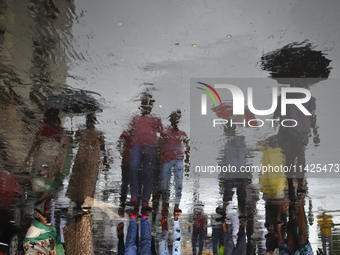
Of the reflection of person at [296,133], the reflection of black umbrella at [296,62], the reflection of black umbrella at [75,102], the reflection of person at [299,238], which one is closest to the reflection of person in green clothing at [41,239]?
the reflection of black umbrella at [75,102]

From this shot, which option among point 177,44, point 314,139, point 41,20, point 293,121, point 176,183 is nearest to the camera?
point 41,20

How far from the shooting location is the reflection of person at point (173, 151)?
5.16m

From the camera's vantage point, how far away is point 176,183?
6.55 metres

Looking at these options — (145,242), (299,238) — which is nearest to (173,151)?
(145,242)

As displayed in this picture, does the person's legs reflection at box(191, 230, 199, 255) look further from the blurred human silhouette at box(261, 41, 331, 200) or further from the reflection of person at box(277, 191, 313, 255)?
the blurred human silhouette at box(261, 41, 331, 200)

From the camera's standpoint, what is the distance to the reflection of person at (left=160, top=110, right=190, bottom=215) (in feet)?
16.9

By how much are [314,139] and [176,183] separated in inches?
89.5

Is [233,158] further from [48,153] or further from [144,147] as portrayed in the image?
[48,153]

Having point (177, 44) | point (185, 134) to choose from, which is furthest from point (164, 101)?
point (177, 44)

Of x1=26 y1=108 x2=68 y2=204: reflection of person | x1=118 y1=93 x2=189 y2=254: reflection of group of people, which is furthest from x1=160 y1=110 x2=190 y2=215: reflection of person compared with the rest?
x1=26 y1=108 x2=68 y2=204: reflection of person

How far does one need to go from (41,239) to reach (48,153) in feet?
4.78

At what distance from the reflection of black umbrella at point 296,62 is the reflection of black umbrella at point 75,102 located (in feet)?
5.88

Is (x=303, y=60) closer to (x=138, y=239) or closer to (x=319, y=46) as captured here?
(x=319, y=46)

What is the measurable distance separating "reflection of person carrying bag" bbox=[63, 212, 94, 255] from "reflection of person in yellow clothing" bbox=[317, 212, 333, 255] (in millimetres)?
4337
